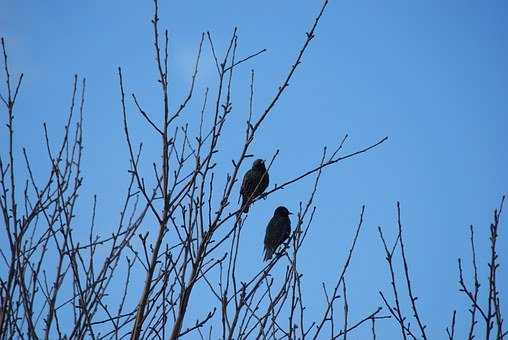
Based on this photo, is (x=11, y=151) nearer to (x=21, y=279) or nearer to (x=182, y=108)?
(x=21, y=279)

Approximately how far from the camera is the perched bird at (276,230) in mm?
8117

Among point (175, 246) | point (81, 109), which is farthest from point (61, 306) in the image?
point (81, 109)

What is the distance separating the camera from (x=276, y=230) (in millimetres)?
8289

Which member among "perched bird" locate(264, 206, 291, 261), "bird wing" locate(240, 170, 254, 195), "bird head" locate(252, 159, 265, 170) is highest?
"bird head" locate(252, 159, 265, 170)

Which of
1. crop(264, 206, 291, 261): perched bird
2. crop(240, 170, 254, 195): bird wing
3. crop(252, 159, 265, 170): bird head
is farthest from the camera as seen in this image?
crop(252, 159, 265, 170): bird head

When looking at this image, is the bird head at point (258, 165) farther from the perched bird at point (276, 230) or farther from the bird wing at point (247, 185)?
the perched bird at point (276, 230)

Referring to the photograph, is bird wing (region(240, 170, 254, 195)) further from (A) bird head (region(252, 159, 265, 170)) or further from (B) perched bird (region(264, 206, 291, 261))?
(B) perched bird (region(264, 206, 291, 261))

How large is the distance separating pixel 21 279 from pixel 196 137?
3.69 feet

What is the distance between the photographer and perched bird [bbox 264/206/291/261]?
8.12m

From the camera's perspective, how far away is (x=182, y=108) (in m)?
2.93

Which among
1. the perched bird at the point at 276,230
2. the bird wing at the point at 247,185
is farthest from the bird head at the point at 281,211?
the bird wing at the point at 247,185

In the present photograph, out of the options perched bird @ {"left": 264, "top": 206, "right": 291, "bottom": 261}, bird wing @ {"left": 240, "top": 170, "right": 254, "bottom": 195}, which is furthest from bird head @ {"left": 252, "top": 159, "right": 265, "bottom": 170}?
perched bird @ {"left": 264, "top": 206, "right": 291, "bottom": 261}

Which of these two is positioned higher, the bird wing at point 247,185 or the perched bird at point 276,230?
the bird wing at point 247,185

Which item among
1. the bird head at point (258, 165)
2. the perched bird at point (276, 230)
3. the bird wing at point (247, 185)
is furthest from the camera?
the bird head at point (258, 165)
